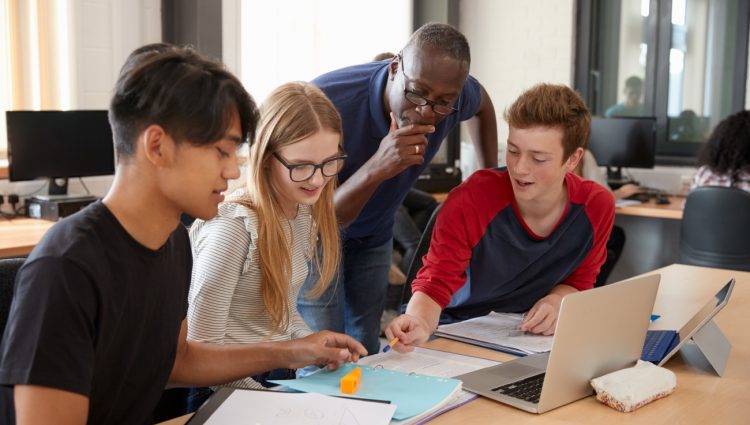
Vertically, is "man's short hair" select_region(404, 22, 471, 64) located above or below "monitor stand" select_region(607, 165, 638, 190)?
above

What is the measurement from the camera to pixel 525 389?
138 centimetres

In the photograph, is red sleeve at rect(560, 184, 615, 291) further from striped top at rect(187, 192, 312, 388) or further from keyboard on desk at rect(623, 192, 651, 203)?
keyboard on desk at rect(623, 192, 651, 203)

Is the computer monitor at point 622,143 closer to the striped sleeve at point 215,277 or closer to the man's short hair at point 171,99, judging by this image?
the striped sleeve at point 215,277

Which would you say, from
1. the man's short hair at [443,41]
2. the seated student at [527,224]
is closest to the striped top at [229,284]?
the seated student at [527,224]

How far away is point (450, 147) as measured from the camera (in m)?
4.99

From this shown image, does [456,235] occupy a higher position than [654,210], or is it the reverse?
[456,235]

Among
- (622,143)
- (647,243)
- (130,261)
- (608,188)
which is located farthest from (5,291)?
(647,243)

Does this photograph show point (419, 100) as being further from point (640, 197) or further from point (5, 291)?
point (640, 197)

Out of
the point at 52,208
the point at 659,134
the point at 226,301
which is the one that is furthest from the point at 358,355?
the point at 659,134

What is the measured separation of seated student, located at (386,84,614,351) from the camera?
1.85 metres

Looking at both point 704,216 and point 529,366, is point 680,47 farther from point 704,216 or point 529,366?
point 529,366

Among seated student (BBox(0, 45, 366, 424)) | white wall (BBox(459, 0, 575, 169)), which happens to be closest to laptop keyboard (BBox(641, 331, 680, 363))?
seated student (BBox(0, 45, 366, 424))

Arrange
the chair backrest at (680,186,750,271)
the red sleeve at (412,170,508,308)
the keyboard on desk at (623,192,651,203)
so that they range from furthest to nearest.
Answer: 1. the keyboard on desk at (623,192,651,203)
2. the chair backrest at (680,186,750,271)
3. the red sleeve at (412,170,508,308)

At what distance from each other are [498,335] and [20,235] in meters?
1.97
